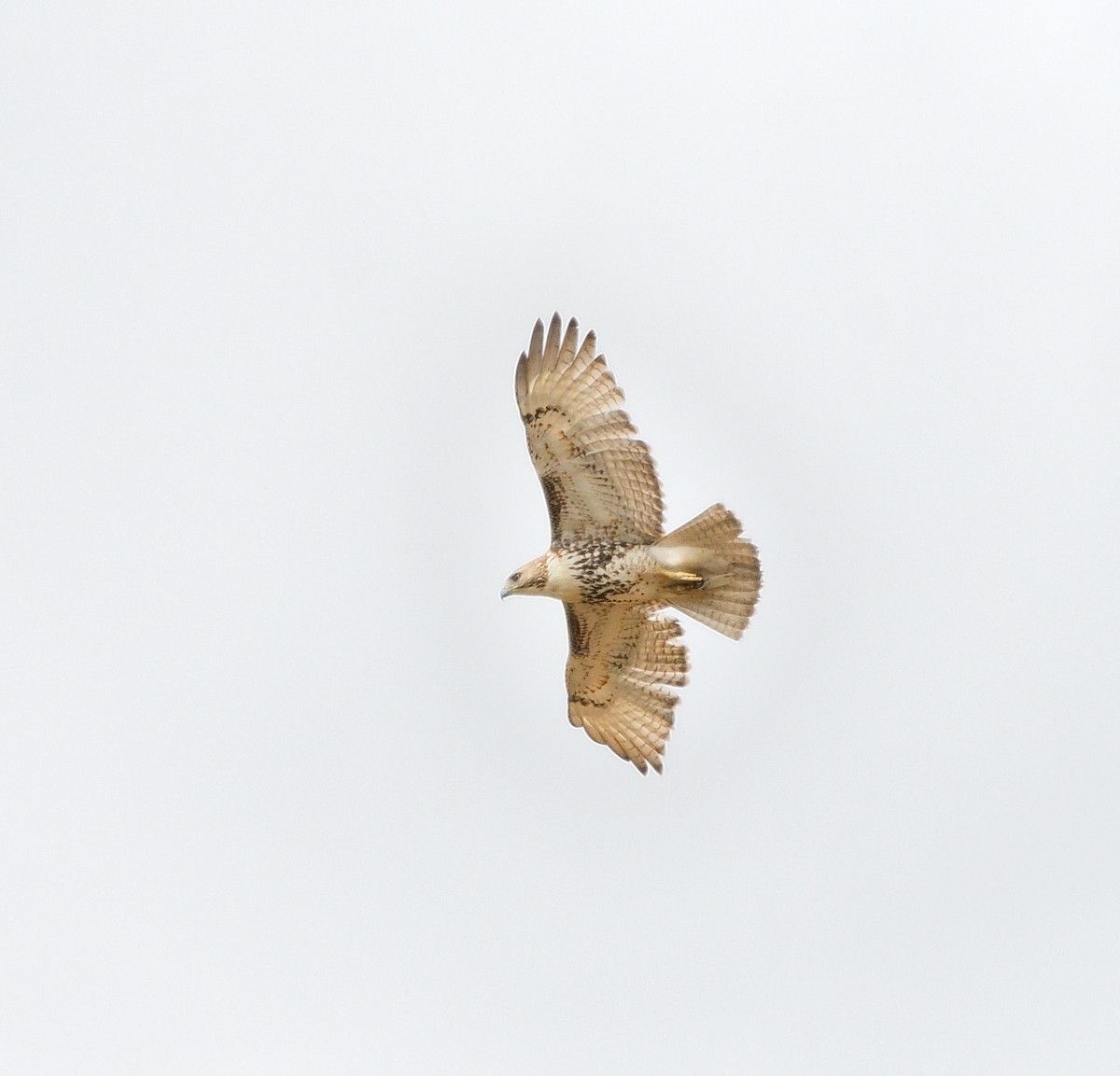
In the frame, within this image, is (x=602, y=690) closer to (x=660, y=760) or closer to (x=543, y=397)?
(x=660, y=760)

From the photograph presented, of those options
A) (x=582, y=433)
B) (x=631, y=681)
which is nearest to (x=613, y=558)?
(x=582, y=433)

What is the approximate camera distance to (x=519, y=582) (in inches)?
580

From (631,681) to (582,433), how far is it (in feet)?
7.72

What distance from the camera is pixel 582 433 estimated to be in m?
14.3

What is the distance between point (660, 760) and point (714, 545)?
1995mm

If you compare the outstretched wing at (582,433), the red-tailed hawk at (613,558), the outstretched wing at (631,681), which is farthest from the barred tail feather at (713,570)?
the outstretched wing at (631,681)

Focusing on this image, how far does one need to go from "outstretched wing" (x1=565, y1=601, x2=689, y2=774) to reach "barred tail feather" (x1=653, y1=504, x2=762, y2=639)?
685 mm

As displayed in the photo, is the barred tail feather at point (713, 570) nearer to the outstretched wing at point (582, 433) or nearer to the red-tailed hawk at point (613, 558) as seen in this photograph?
the red-tailed hawk at point (613, 558)

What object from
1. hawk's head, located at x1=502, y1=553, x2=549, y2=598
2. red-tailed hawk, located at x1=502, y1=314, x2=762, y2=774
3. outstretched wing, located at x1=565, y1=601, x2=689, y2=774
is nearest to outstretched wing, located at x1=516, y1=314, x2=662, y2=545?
red-tailed hawk, located at x1=502, y1=314, x2=762, y2=774

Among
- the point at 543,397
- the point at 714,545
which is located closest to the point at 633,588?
the point at 714,545

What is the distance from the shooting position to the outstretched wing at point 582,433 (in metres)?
14.2

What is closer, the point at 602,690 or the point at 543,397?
the point at 543,397

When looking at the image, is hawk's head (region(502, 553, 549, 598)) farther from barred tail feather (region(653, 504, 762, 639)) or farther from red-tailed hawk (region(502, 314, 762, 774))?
barred tail feather (region(653, 504, 762, 639))

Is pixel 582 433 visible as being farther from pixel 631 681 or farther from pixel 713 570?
pixel 631 681
